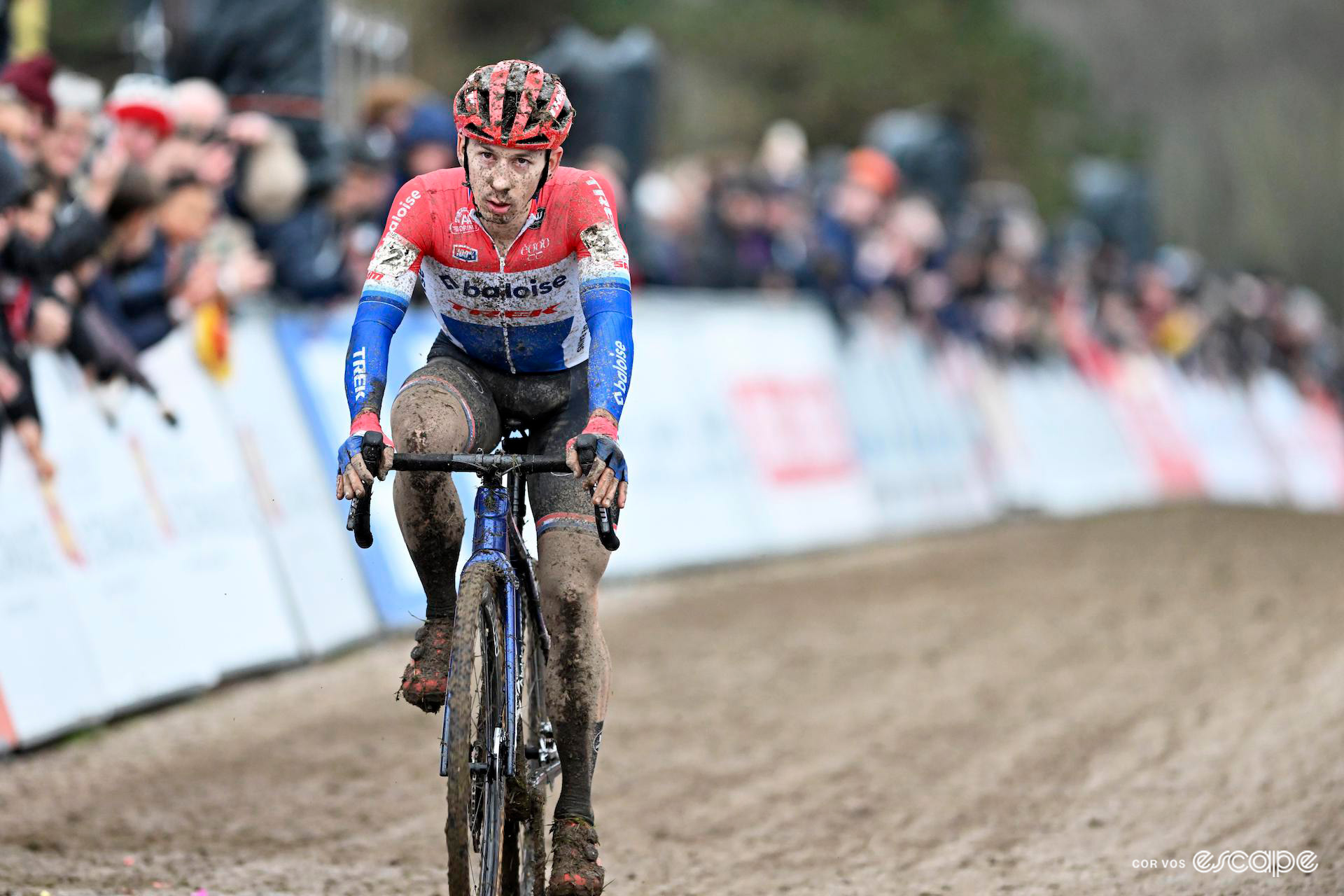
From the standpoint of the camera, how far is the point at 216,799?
7.49 metres

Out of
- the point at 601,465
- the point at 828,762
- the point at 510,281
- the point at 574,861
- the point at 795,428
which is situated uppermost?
the point at 510,281

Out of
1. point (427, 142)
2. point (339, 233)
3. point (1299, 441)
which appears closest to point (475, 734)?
point (427, 142)

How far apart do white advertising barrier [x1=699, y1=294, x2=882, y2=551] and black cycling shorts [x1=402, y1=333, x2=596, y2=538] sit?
8864 millimetres

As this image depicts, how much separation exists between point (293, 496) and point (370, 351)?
504 cm

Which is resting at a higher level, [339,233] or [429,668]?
[339,233]

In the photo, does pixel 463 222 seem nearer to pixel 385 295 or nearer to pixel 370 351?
pixel 385 295

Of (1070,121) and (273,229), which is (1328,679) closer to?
(273,229)

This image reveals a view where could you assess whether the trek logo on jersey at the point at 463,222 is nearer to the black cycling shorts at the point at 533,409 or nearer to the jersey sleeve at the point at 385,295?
the jersey sleeve at the point at 385,295

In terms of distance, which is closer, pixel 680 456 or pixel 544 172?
pixel 544 172

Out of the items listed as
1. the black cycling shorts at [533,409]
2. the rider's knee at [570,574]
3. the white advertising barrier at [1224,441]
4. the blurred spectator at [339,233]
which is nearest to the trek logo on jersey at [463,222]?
the black cycling shorts at [533,409]

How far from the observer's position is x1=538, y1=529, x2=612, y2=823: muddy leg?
5578 mm

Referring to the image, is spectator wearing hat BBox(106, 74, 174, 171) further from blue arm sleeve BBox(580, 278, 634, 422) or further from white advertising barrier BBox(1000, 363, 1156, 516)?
white advertising barrier BBox(1000, 363, 1156, 516)

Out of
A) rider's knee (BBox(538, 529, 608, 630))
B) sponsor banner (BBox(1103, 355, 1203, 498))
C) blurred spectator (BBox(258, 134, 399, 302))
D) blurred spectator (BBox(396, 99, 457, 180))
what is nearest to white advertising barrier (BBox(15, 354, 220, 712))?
blurred spectator (BBox(258, 134, 399, 302))

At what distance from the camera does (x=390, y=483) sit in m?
10.9
